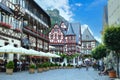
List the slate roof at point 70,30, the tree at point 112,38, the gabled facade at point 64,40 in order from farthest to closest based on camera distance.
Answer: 1. the slate roof at point 70,30
2. the gabled facade at point 64,40
3. the tree at point 112,38

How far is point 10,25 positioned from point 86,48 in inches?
2753

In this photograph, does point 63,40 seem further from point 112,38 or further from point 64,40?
point 112,38

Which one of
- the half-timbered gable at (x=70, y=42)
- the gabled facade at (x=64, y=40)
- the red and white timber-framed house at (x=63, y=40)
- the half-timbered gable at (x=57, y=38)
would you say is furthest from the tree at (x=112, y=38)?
the half-timbered gable at (x=57, y=38)

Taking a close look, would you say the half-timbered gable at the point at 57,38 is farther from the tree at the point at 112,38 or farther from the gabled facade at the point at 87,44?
the tree at the point at 112,38

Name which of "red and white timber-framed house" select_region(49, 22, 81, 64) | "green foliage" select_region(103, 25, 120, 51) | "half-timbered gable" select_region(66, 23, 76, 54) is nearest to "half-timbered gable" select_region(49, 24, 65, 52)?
"red and white timber-framed house" select_region(49, 22, 81, 64)

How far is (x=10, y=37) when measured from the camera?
122 feet

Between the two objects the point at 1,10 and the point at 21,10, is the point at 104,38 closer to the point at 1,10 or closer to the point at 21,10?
the point at 1,10

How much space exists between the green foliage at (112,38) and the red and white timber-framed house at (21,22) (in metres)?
13.4

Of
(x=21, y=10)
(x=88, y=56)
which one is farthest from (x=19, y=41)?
(x=88, y=56)

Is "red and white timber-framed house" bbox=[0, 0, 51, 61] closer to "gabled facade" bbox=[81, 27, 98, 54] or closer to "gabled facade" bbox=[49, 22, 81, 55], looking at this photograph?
"gabled facade" bbox=[49, 22, 81, 55]

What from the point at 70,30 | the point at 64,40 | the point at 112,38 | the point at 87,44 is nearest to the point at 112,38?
the point at 112,38

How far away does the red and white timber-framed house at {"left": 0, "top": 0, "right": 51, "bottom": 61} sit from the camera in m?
35.3

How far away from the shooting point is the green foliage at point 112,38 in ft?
82.1

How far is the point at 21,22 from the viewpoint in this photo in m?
42.8
